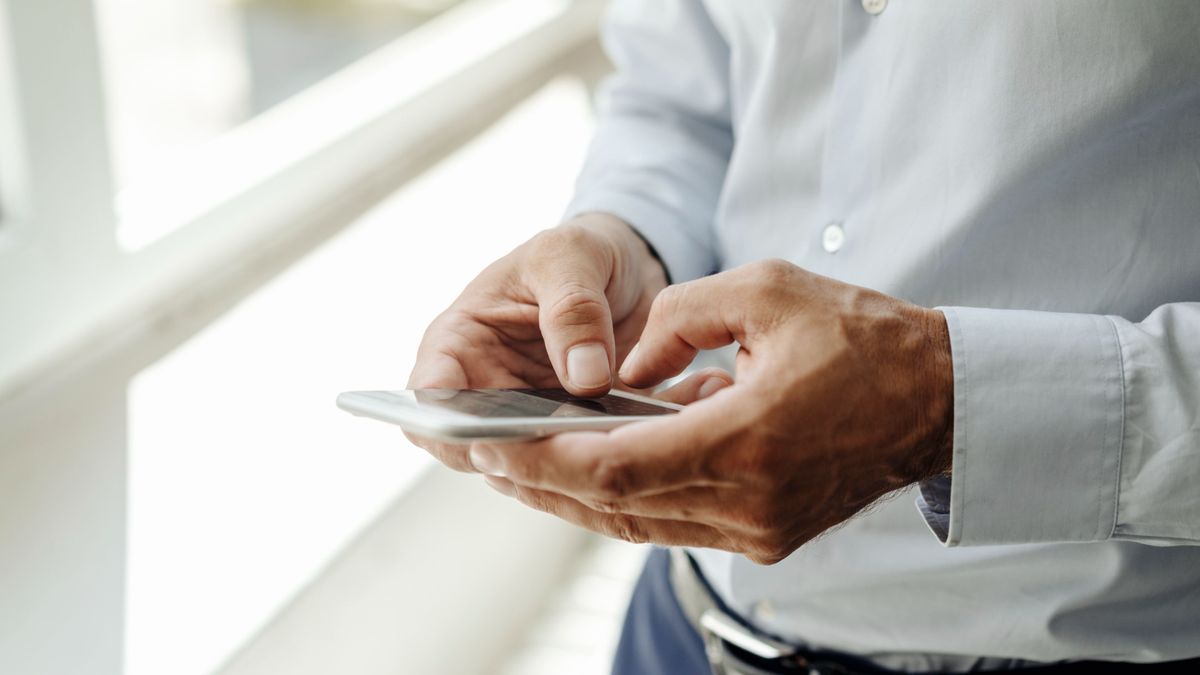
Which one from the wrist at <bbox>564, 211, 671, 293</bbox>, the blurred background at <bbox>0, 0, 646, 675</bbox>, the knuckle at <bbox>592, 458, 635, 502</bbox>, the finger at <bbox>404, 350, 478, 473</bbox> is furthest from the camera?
the blurred background at <bbox>0, 0, 646, 675</bbox>

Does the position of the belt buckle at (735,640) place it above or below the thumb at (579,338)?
below

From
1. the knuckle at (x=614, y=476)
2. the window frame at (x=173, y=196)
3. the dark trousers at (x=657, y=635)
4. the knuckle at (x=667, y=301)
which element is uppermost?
the knuckle at (x=667, y=301)

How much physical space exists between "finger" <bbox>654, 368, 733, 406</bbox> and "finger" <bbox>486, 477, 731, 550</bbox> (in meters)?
0.10

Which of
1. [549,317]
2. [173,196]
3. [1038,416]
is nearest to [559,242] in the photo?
[549,317]

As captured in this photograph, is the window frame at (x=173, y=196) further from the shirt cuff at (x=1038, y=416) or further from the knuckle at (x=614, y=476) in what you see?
the shirt cuff at (x=1038, y=416)

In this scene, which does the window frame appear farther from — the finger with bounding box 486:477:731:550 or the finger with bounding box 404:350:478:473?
the finger with bounding box 486:477:731:550

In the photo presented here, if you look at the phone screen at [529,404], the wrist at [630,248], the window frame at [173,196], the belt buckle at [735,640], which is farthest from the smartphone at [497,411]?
the window frame at [173,196]

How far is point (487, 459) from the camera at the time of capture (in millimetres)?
519

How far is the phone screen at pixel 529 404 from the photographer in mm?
540

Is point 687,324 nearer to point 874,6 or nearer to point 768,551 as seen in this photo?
point 768,551

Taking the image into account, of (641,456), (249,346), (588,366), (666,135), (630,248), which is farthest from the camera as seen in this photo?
(249,346)

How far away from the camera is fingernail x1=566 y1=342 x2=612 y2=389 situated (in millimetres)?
598

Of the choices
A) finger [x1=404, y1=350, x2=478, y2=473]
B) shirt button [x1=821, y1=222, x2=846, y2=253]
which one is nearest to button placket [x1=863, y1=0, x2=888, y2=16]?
shirt button [x1=821, y1=222, x2=846, y2=253]

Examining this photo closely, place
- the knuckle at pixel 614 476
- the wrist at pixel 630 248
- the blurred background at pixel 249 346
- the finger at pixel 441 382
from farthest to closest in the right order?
the blurred background at pixel 249 346
the wrist at pixel 630 248
the finger at pixel 441 382
the knuckle at pixel 614 476
